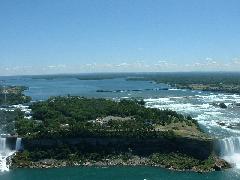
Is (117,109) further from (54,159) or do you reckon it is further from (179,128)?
(54,159)

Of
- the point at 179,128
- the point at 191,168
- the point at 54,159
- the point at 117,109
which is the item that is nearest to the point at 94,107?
the point at 117,109

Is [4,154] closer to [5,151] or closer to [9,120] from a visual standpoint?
[5,151]

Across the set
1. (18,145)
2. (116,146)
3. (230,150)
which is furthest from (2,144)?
(230,150)

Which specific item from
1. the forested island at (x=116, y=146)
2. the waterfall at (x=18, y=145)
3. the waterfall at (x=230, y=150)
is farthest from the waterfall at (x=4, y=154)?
the waterfall at (x=230, y=150)

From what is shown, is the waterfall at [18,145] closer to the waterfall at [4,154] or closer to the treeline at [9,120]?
the waterfall at [4,154]

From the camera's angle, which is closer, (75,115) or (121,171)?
(121,171)

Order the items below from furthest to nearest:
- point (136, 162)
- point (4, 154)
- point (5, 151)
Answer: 1. point (5, 151)
2. point (4, 154)
3. point (136, 162)

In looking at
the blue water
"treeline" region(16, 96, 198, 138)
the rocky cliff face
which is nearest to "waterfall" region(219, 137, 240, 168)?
the rocky cliff face
